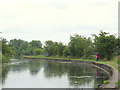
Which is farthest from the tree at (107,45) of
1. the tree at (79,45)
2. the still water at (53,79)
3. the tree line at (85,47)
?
the still water at (53,79)

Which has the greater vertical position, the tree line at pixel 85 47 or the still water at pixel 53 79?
the tree line at pixel 85 47

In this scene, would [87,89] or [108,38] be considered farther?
[108,38]

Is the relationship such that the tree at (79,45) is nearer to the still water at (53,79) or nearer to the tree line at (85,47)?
the tree line at (85,47)

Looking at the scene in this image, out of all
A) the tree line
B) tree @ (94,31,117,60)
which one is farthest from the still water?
tree @ (94,31,117,60)

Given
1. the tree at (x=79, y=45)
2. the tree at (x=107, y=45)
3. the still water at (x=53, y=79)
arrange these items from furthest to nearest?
the tree at (x=79, y=45) < the tree at (x=107, y=45) < the still water at (x=53, y=79)

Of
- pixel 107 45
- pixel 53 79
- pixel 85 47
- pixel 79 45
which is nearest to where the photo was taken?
pixel 53 79

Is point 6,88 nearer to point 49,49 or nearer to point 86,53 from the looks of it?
point 86,53

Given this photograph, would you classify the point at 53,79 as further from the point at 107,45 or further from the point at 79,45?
the point at 79,45

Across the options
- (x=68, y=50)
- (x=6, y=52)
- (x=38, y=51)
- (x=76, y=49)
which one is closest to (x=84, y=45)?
(x=76, y=49)

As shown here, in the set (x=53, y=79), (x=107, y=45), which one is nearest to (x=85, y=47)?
(x=107, y=45)

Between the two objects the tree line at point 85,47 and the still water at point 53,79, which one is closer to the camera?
the still water at point 53,79

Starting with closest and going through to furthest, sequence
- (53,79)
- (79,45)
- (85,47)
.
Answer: (53,79) < (85,47) < (79,45)

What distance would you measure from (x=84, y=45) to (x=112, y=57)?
1226 cm

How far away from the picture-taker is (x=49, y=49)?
75.1 metres
